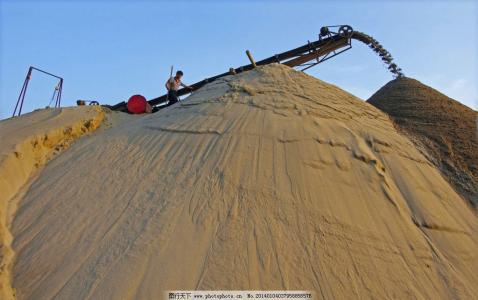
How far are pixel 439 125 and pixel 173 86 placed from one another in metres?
6.03

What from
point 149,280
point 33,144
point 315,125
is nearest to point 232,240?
point 149,280

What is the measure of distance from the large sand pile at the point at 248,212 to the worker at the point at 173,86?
2.15 meters

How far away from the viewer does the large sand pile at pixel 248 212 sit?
200 inches

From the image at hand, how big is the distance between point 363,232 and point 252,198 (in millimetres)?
1505

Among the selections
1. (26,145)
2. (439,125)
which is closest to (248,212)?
(26,145)

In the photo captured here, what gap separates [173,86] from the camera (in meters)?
10.8

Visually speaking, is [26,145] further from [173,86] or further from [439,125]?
[439,125]

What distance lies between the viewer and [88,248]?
216 inches

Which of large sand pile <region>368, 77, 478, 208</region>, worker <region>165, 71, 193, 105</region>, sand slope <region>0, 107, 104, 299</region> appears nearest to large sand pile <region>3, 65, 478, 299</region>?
sand slope <region>0, 107, 104, 299</region>

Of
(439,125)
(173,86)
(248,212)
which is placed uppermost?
(173,86)

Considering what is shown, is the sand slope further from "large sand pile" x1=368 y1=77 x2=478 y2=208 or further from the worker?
"large sand pile" x1=368 y1=77 x2=478 y2=208

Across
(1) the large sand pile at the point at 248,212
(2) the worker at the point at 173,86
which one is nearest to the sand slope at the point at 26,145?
(1) the large sand pile at the point at 248,212

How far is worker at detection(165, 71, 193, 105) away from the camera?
1073cm

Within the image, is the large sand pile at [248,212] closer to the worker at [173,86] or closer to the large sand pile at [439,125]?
the large sand pile at [439,125]
